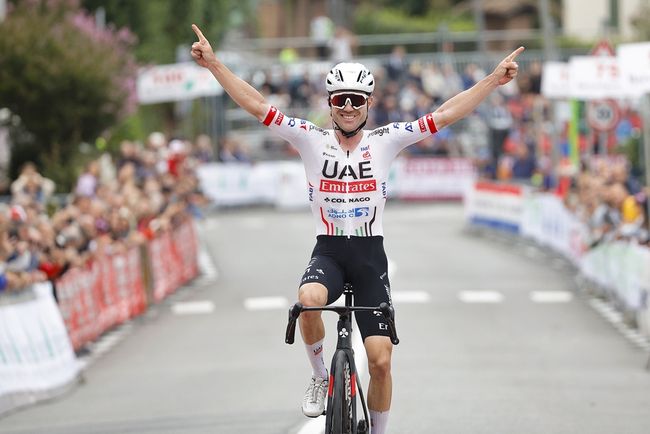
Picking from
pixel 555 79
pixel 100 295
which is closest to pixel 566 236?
pixel 555 79

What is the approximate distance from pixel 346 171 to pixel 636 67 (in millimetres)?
8933

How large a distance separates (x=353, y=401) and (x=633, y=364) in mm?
7805

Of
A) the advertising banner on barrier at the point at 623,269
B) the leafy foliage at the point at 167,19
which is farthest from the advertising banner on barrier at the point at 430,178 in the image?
the advertising banner on barrier at the point at 623,269

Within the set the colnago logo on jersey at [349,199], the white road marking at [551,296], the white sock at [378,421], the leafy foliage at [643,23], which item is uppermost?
the leafy foliage at [643,23]

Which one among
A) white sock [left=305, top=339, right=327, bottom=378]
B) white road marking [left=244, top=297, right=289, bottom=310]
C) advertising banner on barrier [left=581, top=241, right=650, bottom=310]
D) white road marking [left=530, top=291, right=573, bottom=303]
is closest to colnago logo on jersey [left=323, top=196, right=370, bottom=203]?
white sock [left=305, top=339, right=327, bottom=378]

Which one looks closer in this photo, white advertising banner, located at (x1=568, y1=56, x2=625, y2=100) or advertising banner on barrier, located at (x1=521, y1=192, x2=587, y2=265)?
white advertising banner, located at (x1=568, y1=56, x2=625, y2=100)

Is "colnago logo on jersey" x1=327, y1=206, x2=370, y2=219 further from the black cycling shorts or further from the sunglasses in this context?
the sunglasses

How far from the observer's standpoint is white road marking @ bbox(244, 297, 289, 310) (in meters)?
22.2

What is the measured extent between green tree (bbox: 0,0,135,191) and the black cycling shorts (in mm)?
17833

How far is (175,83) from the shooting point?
94.7 ft

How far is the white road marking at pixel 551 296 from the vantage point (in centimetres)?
2264

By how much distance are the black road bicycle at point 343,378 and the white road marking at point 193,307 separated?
12.5 m

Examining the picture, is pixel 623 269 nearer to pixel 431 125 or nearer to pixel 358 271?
pixel 431 125

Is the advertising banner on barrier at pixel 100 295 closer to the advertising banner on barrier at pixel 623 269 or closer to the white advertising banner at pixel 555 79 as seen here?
the advertising banner on barrier at pixel 623 269
